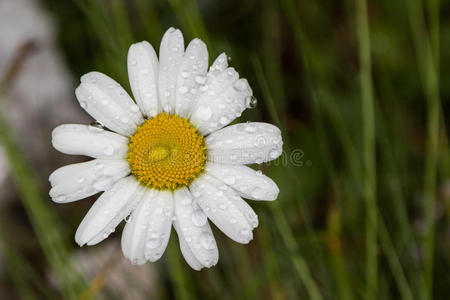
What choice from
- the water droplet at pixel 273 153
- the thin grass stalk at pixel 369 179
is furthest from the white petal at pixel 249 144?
the thin grass stalk at pixel 369 179

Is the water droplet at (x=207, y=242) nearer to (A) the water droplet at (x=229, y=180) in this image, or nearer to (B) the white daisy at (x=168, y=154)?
(B) the white daisy at (x=168, y=154)

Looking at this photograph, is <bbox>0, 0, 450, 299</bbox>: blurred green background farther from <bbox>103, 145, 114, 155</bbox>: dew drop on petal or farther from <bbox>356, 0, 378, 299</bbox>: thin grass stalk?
<bbox>103, 145, 114, 155</bbox>: dew drop on petal

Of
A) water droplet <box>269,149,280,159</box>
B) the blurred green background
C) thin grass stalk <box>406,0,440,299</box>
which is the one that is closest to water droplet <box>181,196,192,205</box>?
water droplet <box>269,149,280,159</box>

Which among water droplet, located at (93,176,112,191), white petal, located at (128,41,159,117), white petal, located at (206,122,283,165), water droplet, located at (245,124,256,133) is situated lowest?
white petal, located at (206,122,283,165)

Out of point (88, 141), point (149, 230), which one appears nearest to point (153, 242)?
point (149, 230)

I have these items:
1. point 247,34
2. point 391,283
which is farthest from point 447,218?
point 247,34

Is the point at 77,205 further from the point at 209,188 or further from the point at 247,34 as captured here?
the point at 209,188

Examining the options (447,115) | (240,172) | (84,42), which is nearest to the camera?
(240,172)
